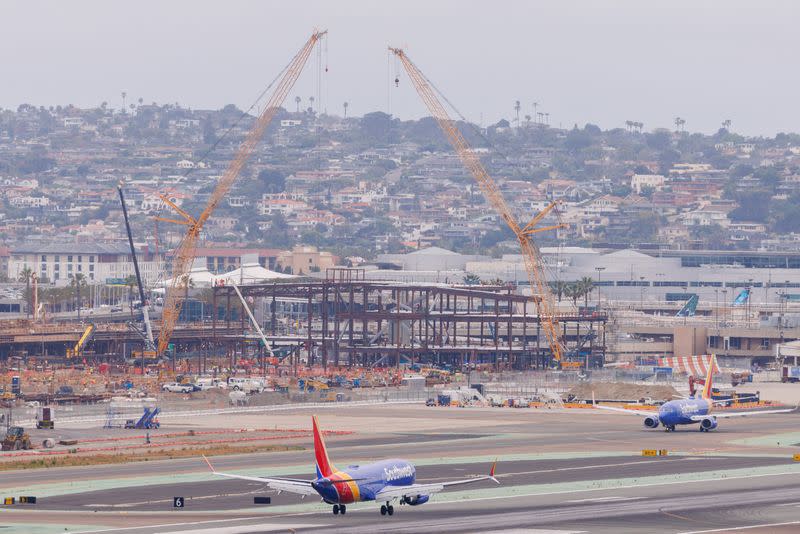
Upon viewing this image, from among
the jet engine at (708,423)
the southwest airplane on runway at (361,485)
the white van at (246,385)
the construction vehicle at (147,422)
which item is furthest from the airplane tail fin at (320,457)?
the white van at (246,385)

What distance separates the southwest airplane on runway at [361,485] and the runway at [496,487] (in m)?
0.90

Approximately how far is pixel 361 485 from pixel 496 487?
1514 cm

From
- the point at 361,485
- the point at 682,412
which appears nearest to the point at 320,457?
the point at 361,485

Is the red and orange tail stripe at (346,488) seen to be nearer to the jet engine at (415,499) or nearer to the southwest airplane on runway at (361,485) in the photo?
the southwest airplane on runway at (361,485)

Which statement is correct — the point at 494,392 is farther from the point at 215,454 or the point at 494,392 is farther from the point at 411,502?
the point at 411,502

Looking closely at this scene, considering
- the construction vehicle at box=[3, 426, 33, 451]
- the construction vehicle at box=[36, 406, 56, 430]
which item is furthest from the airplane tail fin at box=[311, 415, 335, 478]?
the construction vehicle at box=[36, 406, 56, 430]

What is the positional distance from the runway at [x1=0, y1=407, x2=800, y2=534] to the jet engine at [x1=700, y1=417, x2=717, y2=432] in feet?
4.16

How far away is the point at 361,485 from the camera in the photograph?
77.7 m

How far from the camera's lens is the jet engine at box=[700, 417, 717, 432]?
416ft

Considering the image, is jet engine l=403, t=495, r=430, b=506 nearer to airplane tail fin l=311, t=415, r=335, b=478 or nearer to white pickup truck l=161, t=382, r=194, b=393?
airplane tail fin l=311, t=415, r=335, b=478

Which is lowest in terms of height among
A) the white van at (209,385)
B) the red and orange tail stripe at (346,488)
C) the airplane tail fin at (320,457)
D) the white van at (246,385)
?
the white van at (209,385)

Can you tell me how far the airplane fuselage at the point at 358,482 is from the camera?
77.0 metres

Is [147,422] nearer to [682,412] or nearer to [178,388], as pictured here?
[682,412]

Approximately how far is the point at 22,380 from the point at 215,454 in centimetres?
9189
